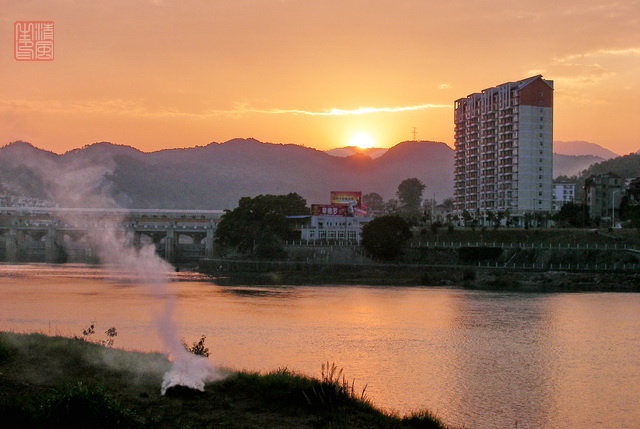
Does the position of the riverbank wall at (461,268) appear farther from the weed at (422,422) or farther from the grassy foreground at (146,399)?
the grassy foreground at (146,399)

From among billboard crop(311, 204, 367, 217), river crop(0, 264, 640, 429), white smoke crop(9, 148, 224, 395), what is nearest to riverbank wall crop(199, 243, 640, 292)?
river crop(0, 264, 640, 429)

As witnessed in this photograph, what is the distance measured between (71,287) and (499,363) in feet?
206

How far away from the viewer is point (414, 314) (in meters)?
68.9

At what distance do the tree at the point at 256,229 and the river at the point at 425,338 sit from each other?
49070 mm

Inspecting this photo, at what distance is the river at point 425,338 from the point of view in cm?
3419

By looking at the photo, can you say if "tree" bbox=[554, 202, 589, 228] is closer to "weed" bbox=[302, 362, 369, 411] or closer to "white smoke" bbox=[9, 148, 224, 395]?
"white smoke" bbox=[9, 148, 224, 395]

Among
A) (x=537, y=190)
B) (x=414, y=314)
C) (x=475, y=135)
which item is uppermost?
(x=475, y=135)

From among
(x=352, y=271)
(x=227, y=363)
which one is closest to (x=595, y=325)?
(x=227, y=363)

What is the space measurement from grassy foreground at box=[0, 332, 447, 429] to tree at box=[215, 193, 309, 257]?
10971cm

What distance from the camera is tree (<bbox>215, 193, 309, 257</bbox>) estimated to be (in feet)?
464

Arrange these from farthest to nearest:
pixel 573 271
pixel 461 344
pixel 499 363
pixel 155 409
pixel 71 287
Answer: pixel 573 271
pixel 71 287
pixel 461 344
pixel 499 363
pixel 155 409

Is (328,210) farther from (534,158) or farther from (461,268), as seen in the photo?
(534,158)

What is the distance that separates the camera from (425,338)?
5366 cm

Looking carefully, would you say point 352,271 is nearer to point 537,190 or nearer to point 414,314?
point 414,314
